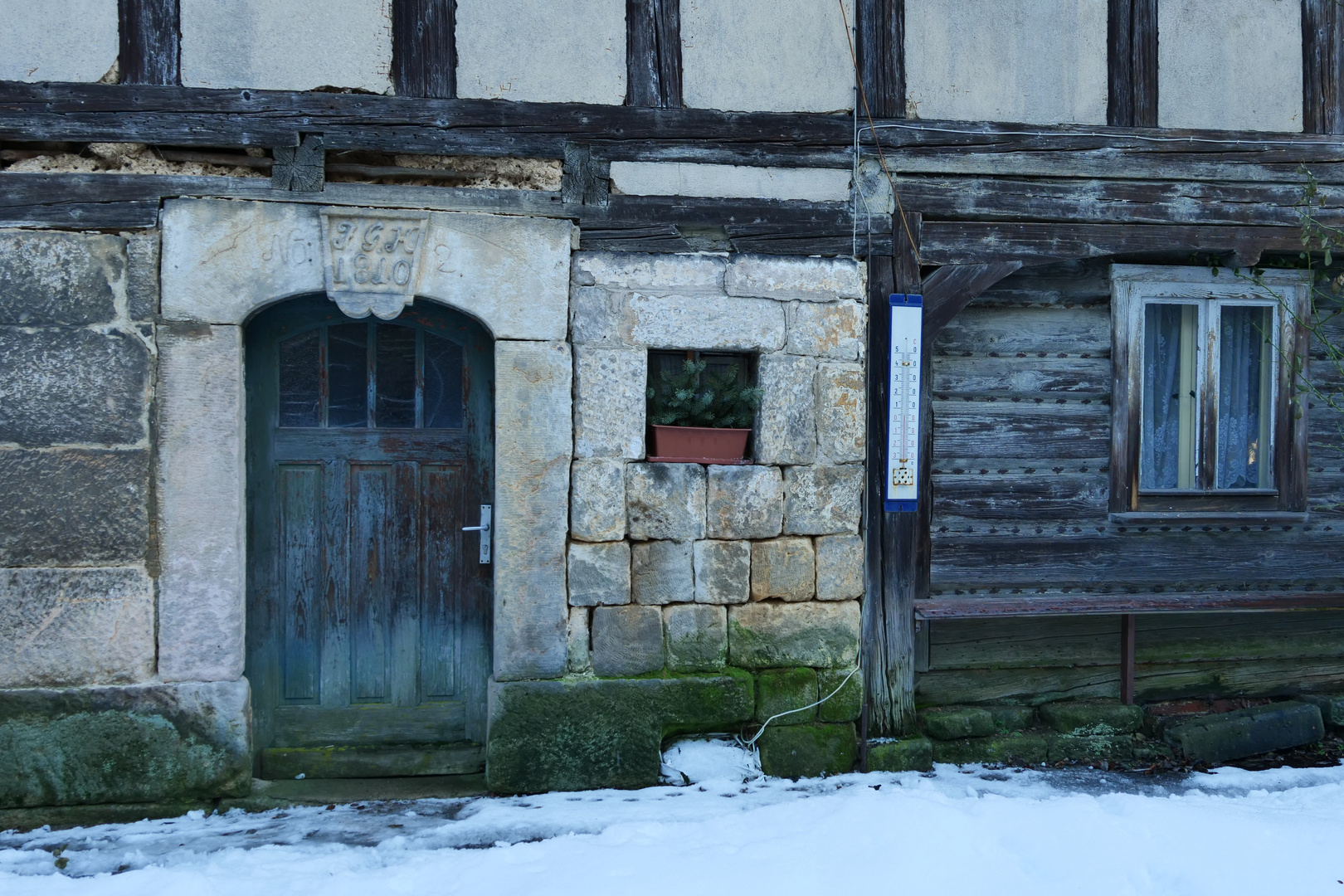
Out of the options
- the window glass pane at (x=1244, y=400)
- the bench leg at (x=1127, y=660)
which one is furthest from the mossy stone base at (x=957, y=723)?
the window glass pane at (x=1244, y=400)

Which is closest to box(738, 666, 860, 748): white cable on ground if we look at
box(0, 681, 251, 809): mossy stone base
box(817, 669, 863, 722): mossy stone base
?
box(817, 669, 863, 722): mossy stone base

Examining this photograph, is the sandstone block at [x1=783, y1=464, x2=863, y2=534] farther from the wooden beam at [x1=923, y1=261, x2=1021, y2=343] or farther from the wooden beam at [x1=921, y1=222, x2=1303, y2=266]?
the wooden beam at [x1=921, y1=222, x2=1303, y2=266]

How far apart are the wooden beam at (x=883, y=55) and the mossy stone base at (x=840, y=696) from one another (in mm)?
2626

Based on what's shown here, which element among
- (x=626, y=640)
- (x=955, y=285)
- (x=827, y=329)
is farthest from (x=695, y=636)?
(x=955, y=285)

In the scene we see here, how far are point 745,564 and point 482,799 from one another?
5.03 feet

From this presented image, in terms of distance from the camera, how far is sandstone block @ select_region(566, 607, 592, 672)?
4.20 m

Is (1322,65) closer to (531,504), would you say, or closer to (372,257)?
(531,504)

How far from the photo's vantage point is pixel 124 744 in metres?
3.87

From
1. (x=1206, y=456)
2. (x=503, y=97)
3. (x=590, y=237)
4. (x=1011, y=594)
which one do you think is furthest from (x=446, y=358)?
(x=1206, y=456)

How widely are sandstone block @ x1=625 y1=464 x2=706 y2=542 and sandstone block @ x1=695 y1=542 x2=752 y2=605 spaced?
14cm

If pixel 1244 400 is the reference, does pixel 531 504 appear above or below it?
below

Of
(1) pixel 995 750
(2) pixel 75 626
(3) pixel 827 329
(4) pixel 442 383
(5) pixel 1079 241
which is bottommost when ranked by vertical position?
(1) pixel 995 750

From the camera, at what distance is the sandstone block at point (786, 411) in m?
4.30

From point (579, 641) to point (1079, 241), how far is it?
3.07 metres
